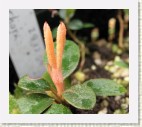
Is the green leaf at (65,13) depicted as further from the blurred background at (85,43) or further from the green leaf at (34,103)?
the green leaf at (34,103)

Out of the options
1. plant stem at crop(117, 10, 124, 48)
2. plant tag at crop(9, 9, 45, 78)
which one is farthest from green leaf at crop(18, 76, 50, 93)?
plant stem at crop(117, 10, 124, 48)

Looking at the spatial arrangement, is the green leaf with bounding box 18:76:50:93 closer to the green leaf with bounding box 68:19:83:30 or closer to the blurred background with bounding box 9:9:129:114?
the blurred background with bounding box 9:9:129:114

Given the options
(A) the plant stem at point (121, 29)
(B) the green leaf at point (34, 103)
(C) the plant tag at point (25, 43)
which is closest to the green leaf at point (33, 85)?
(B) the green leaf at point (34, 103)

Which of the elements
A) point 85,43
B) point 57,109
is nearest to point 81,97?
point 57,109

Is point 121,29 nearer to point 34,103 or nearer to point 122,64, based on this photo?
point 122,64
